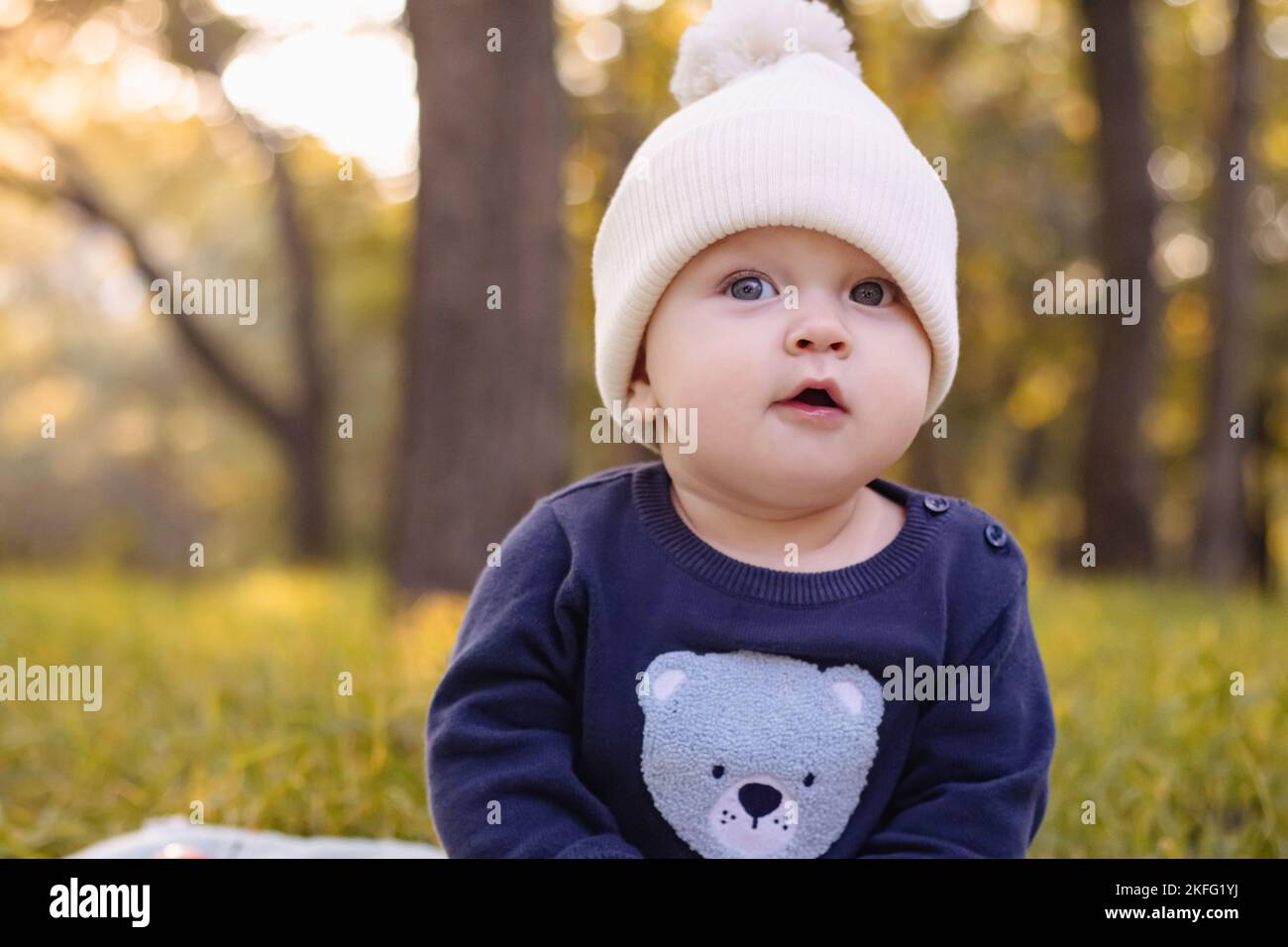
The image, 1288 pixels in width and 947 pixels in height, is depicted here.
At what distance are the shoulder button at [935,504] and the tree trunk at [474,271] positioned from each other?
3104 millimetres

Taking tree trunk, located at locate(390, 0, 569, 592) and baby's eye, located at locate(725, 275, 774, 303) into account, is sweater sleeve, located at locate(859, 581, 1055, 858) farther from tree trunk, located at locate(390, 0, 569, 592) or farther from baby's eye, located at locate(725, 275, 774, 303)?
tree trunk, located at locate(390, 0, 569, 592)

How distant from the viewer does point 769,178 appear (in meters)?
1.78

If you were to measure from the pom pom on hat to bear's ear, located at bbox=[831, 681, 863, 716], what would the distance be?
3.10ft

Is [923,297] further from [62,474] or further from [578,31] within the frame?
[62,474]

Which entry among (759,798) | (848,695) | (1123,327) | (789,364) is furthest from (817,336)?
(1123,327)

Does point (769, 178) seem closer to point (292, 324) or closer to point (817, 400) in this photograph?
point (817, 400)

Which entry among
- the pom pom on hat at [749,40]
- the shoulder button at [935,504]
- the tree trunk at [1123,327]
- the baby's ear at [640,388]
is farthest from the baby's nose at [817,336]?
the tree trunk at [1123,327]

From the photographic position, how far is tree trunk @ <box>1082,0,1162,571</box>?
8922 millimetres

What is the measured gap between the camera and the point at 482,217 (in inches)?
198

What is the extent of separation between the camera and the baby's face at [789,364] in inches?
69.4

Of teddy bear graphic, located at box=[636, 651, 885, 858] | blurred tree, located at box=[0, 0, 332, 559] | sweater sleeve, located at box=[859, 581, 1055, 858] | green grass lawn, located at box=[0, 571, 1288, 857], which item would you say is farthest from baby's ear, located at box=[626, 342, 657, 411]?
blurred tree, located at box=[0, 0, 332, 559]

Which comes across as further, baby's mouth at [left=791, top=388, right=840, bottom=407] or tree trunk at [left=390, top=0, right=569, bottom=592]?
tree trunk at [left=390, top=0, right=569, bottom=592]

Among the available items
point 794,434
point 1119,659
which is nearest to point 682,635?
point 794,434
